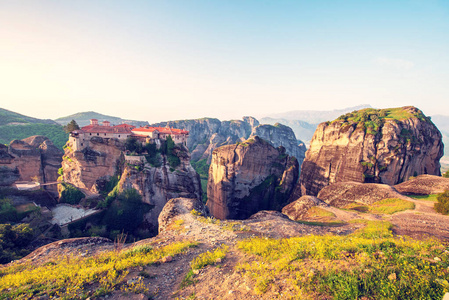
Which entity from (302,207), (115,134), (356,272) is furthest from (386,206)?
(115,134)

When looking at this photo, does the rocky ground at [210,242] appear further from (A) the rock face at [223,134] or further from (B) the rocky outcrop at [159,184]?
(A) the rock face at [223,134]

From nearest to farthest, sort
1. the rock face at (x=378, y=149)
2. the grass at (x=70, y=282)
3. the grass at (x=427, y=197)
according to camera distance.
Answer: the grass at (x=70, y=282), the grass at (x=427, y=197), the rock face at (x=378, y=149)

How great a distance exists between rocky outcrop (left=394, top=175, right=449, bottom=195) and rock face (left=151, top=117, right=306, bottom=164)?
72554 mm

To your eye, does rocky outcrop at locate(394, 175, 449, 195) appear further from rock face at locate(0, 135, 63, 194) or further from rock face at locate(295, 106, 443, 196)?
rock face at locate(0, 135, 63, 194)

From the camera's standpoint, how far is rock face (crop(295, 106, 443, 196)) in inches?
1309

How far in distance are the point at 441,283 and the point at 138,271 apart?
423 inches

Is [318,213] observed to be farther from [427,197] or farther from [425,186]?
[425,186]

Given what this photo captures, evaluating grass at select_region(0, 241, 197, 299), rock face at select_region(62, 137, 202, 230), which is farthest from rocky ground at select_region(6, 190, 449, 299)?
rock face at select_region(62, 137, 202, 230)

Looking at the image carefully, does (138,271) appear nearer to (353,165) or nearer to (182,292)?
(182,292)

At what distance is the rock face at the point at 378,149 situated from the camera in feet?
109

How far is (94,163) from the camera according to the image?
124 ft

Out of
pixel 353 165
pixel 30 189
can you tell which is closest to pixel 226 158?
pixel 353 165

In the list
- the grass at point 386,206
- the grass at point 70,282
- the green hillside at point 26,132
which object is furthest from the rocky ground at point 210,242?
the green hillside at point 26,132

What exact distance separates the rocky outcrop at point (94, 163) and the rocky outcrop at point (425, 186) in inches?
1917
